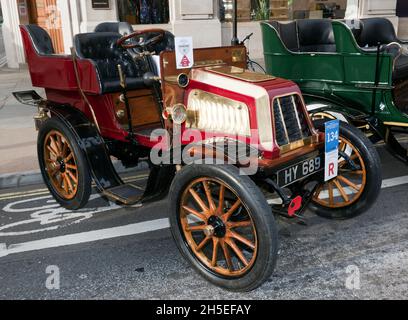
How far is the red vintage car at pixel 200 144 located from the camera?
279 cm

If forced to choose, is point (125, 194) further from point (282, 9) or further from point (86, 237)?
point (282, 9)

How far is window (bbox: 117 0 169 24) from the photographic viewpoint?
454 inches

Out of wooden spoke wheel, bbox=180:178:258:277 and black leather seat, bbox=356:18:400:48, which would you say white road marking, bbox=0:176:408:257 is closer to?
wooden spoke wheel, bbox=180:178:258:277

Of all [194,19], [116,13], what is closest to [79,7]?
[116,13]

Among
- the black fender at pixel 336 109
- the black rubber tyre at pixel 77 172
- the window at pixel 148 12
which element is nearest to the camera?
the black rubber tyre at pixel 77 172

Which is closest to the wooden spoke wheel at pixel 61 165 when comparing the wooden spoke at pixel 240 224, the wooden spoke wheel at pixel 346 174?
the wooden spoke at pixel 240 224

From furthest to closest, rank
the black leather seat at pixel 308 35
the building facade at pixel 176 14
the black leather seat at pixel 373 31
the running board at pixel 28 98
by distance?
1. the building facade at pixel 176 14
2. the black leather seat at pixel 373 31
3. the black leather seat at pixel 308 35
4. the running board at pixel 28 98

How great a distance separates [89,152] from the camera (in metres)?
Result: 3.79

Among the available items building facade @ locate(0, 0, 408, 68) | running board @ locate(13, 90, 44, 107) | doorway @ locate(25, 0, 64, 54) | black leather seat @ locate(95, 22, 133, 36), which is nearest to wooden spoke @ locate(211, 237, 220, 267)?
running board @ locate(13, 90, 44, 107)

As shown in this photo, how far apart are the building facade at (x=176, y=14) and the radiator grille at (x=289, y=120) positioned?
8407 millimetres

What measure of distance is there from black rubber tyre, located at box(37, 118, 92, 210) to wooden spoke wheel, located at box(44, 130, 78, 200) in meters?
0.02

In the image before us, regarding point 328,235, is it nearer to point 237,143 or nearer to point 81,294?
point 237,143

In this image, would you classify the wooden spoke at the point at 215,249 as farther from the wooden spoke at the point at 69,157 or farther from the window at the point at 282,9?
the window at the point at 282,9

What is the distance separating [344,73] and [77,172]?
2864mm
